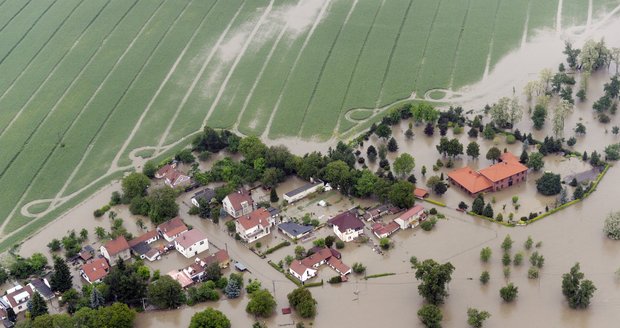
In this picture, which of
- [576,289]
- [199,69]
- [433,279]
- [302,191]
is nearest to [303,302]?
[433,279]

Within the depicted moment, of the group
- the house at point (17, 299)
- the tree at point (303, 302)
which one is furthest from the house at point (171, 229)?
the tree at point (303, 302)

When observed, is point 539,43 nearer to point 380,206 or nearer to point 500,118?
point 500,118

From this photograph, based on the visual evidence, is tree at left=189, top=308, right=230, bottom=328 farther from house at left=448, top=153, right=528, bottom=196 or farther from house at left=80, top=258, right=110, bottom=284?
house at left=448, top=153, right=528, bottom=196

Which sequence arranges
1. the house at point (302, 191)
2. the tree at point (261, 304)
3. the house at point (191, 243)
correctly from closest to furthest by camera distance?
the tree at point (261, 304)
the house at point (191, 243)
the house at point (302, 191)

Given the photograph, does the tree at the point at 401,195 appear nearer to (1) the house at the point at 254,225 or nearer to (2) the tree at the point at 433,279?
(2) the tree at the point at 433,279

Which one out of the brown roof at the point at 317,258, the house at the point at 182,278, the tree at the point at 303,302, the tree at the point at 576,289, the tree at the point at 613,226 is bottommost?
the tree at the point at 576,289

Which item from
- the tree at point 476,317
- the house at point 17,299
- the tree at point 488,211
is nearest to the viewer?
the tree at point 476,317
